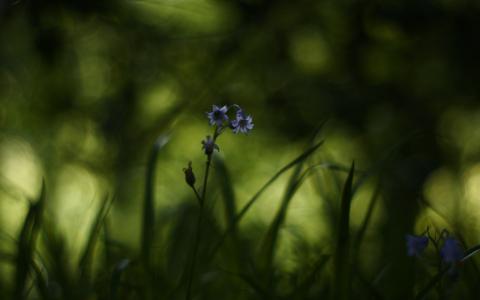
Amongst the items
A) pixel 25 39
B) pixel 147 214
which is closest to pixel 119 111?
pixel 25 39

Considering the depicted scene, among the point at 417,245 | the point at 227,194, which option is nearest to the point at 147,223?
the point at 227,194

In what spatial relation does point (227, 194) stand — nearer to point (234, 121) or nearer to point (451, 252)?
point (234, 121)

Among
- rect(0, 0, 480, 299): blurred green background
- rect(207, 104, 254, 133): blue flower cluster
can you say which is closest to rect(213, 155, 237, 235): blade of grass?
rect(207, 104, 254, 133): blue flower cluster

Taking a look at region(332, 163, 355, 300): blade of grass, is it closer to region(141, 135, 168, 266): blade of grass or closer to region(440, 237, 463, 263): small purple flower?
region(440, 237, 463, 263): small purple flower

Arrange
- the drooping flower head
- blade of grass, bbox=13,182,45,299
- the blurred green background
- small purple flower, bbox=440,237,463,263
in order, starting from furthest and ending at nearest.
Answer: the blurred green background → blade of grass, bbox=13,182,45,299 → the drooping flower head → small purple flower, bbox=440,237,463,263

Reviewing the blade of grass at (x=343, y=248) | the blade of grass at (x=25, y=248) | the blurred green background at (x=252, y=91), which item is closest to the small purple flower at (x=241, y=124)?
the blade of grass at (x=343, y=248)

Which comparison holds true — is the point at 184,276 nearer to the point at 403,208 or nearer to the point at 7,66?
the point at 403,208

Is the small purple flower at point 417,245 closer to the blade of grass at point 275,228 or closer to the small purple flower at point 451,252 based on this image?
the small purple flower at point 451,252
